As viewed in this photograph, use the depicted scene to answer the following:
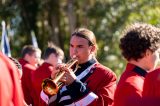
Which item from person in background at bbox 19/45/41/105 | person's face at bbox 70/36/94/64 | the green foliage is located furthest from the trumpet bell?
the green foliage

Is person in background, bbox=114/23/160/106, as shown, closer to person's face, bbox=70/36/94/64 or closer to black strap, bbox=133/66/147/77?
black strap, bbox=133/66/147/77

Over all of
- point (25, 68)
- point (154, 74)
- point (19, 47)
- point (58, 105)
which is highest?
point (154, 74)

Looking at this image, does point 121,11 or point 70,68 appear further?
point 121,11

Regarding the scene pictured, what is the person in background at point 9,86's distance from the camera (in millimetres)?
3586

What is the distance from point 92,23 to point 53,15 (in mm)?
2258

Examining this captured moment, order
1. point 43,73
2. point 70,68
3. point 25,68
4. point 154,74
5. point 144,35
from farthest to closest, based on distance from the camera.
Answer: point 25,68, point 43,73, point 70,68, point 144,35, point 154,74

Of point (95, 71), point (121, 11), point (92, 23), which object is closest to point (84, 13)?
point (92, 23)

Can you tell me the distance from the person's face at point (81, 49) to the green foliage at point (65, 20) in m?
18.0

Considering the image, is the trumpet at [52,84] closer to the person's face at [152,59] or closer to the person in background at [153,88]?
the person's face at [152,59]

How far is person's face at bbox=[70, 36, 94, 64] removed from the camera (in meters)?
6.30

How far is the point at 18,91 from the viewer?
3.74 metres

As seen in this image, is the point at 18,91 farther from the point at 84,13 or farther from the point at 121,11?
the point at 84,13

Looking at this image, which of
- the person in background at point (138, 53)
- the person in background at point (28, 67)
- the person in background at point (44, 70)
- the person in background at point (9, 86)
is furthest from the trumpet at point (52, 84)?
the person in background at point (28, 67)

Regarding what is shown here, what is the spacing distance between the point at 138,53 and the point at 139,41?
104mm
